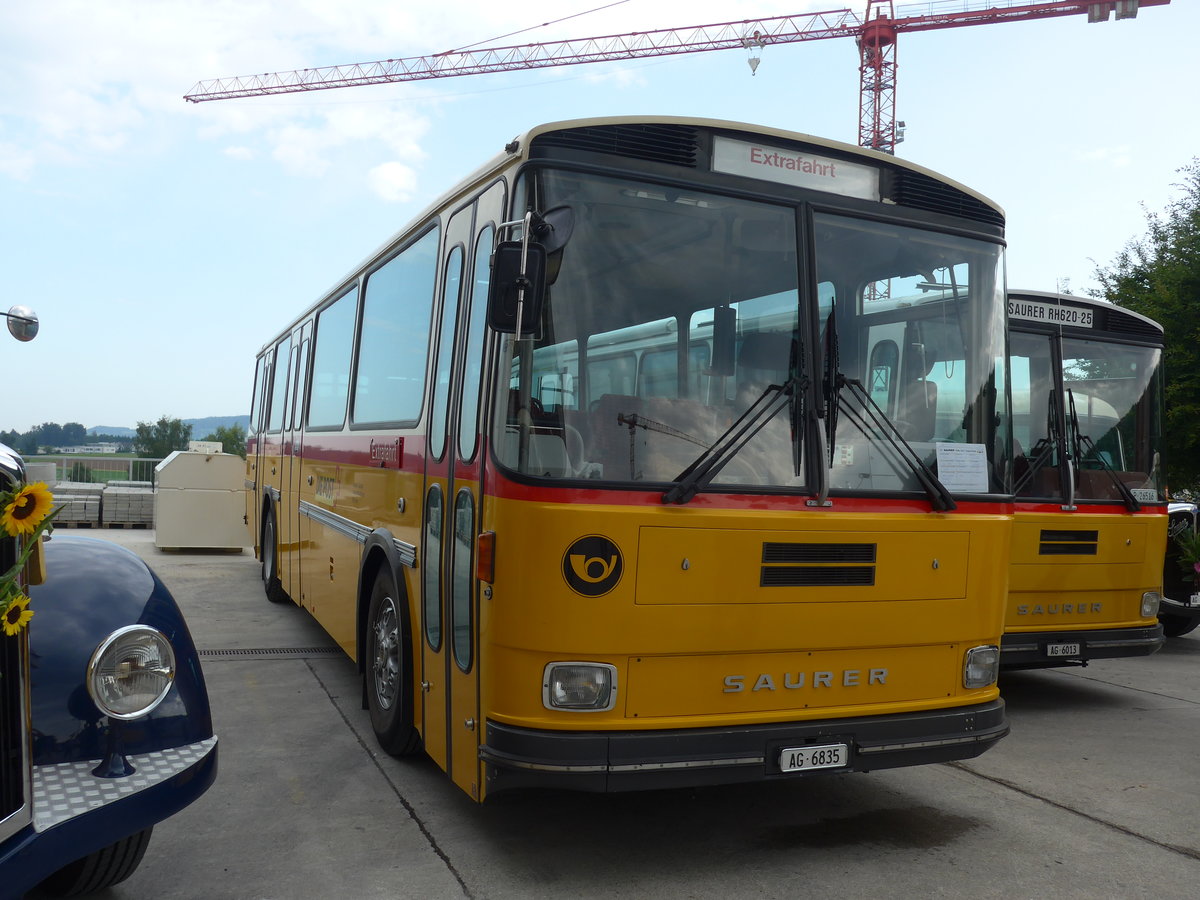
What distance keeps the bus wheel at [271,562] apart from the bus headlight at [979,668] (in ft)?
25.6

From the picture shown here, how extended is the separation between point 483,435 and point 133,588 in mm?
1362

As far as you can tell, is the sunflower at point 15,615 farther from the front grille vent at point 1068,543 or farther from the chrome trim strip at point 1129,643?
the chrome trim strip at point 1129,643

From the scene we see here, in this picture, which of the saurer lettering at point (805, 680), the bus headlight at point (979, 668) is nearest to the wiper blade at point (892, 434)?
the bus headlight at point (979, 668)

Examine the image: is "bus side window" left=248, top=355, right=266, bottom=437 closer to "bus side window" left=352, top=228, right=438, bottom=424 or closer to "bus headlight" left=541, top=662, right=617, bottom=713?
"bus side window" left=352, top=228, right=438, bottom=424

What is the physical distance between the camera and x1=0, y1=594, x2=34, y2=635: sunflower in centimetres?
284

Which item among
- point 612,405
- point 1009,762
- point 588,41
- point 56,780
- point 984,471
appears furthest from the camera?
point 588,41

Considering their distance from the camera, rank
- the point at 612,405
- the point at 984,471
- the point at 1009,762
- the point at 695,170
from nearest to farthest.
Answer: the point at 612,405 < the point at 695,170 < the point at 984,471 < the point at 1009,762

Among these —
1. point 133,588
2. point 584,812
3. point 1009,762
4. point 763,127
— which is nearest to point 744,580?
point 584,812

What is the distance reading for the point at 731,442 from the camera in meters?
4.06

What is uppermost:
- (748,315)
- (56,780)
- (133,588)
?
(748,315)

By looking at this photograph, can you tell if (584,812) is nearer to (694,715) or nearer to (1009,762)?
(694,715)

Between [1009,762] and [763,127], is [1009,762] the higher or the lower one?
the lower one

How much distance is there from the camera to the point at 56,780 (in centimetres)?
311

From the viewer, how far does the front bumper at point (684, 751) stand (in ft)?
12.4
